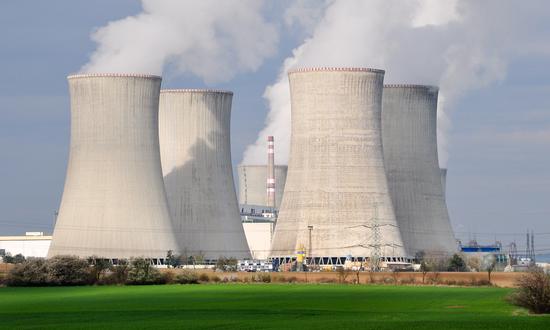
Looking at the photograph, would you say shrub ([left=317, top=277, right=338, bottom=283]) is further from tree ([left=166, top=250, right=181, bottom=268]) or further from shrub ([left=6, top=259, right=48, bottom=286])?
tree ([left=166, top=250, right=181, bottom=268])

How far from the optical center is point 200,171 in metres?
65.9

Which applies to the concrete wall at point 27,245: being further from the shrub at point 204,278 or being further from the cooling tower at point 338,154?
the shrub at point 204,278

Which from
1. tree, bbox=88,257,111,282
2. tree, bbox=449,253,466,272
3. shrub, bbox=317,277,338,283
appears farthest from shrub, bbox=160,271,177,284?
tree, bbox=449,253,466,272

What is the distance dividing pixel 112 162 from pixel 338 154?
31.1 feet

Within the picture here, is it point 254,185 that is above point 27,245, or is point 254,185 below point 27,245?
above

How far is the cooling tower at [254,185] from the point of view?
287 ft

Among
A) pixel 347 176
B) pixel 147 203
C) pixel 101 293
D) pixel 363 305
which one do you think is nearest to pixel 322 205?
pixel 347 176

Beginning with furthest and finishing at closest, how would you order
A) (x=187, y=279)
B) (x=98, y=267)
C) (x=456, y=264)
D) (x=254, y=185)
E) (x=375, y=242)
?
1. (x=254, y=185)
2. (x=456, y=264)
3. (x=375, y=242)
4. (x=98, y=267)
5. (x=187, y=279)

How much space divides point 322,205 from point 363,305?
26052 mm

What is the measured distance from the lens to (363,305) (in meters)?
33.4

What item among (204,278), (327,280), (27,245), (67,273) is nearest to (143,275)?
(67,273)

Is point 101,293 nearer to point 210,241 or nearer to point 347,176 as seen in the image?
point 347,176

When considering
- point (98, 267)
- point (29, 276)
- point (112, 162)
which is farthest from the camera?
point (112, 162)

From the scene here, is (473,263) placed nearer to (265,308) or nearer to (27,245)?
(27,245)
